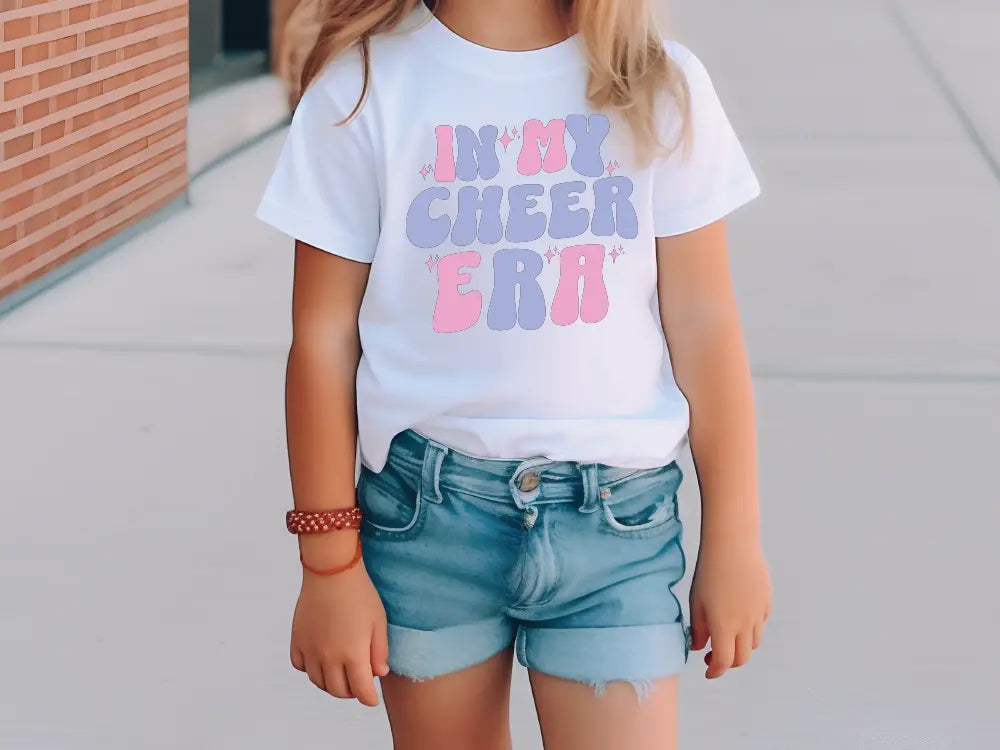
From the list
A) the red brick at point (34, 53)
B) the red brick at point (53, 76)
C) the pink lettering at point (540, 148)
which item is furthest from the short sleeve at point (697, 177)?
the red brick at point (53, 76)

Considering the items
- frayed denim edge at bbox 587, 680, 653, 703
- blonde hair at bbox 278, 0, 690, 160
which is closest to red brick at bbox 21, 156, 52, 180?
blonde hair at bbox 278, 0, 690, 160

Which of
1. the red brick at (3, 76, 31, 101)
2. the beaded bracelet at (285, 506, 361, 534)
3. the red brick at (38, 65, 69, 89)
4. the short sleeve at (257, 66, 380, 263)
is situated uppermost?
the short sleeve at (257, 66, 380, 263)

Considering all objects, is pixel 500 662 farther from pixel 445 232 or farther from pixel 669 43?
pixel 669 43

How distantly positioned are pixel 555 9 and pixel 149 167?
425cm

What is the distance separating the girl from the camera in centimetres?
163

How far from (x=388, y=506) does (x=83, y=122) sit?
148 inches

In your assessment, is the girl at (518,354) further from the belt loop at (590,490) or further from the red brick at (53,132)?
the red brick at (53,132)

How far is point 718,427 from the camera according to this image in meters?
1.71

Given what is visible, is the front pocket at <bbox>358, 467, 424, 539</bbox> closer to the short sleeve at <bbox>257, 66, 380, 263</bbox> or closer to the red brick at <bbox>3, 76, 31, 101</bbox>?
the short sleeve at <bbox>257, 66, 380, 263</bbox>

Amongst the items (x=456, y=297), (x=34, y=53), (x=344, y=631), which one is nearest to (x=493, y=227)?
(x=456, y=297)

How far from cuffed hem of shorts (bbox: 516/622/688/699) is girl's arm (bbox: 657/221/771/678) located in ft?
0.20

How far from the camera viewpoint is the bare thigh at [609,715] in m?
1.66

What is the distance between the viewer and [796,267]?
530 cm

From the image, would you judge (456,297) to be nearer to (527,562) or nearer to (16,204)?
(527,562)
